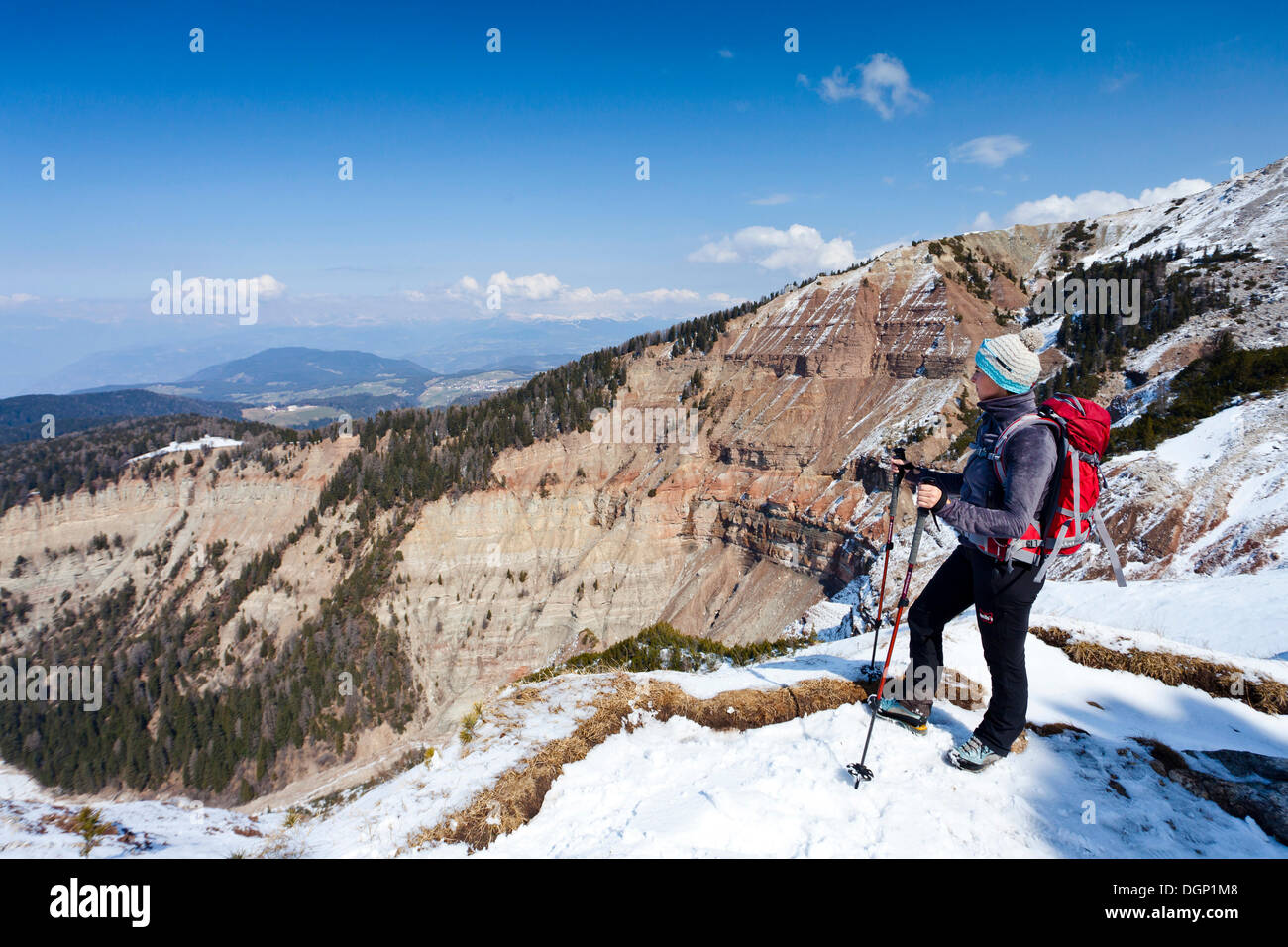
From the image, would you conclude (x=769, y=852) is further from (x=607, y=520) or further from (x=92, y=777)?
(x=92, y=777)

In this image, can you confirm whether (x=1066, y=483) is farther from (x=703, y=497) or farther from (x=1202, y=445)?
(x=703, y=497)

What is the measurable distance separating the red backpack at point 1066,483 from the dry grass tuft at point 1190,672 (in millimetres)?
3961

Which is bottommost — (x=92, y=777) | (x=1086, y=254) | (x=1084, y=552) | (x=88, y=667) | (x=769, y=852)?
(x=92, y=777)

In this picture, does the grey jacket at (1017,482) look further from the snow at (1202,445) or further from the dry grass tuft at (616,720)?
the snow at (1202,445)

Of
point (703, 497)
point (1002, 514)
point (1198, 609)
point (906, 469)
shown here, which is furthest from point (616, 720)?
point (703, 497)

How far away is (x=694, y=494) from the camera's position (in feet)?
181

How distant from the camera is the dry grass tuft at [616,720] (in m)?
4.32

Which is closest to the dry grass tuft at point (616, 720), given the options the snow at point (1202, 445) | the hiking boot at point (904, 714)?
the hiking boot at point (904, 714)

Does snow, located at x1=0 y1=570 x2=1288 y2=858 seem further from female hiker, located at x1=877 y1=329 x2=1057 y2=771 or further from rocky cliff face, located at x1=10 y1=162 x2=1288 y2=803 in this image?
rocky cliff face, located at x1=10 y1=162 x2=1288 y2=803

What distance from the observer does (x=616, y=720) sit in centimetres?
593

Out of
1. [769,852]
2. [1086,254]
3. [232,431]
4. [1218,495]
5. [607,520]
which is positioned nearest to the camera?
[769,852]

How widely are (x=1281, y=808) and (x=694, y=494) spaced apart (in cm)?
5096
